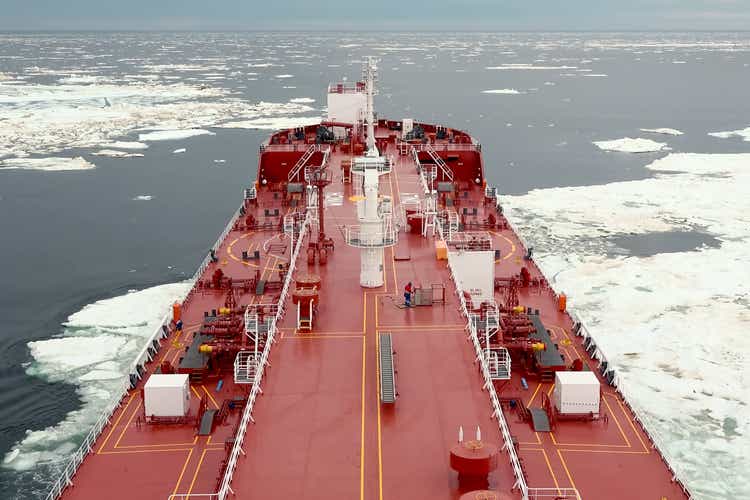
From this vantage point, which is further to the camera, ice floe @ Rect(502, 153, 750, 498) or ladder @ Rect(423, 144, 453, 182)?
ladder @ Rect(423, 144, 453, 182)

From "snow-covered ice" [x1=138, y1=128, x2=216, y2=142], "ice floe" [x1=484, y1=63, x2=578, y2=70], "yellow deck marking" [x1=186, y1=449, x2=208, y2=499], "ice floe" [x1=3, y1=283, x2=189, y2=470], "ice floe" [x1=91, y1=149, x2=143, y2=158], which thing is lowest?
"ice floe" [x1=3, y1=283, x2=189, y2=470]

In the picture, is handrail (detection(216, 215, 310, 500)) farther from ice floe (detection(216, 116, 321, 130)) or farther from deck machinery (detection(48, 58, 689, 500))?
→ ice floe (detection(216, 116, 321, 130))

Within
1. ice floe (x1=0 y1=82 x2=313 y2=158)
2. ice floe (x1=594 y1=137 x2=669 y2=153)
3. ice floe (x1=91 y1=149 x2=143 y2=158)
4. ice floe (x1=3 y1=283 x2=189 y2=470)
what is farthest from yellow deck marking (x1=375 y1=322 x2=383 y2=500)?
ice floe (x1=0 y1=82 x2=313 y2=158)

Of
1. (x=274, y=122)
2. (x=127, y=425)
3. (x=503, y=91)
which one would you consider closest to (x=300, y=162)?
(x=127, y=425)

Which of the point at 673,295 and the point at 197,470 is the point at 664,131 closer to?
the point at 673,295

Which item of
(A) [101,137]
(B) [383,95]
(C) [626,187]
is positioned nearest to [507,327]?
(C) [626,187]

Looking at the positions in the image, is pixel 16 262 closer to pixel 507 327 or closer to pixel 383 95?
pixel 507 327
